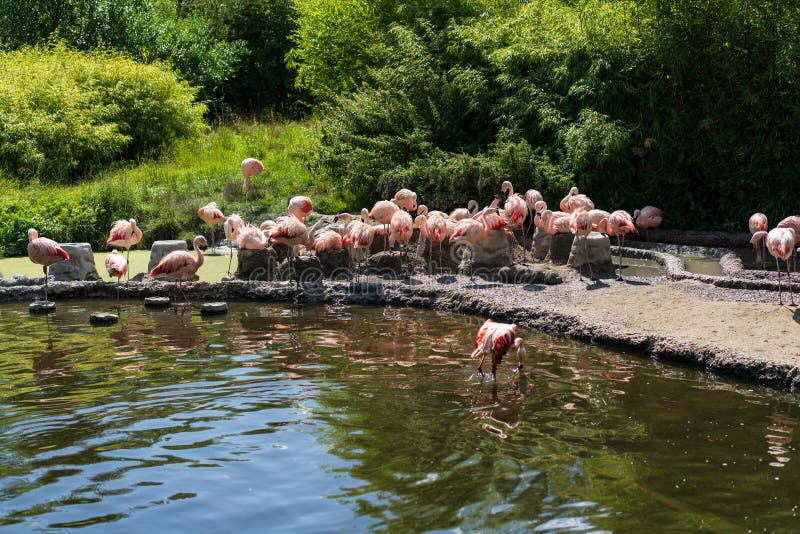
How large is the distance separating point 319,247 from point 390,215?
40.0 inches

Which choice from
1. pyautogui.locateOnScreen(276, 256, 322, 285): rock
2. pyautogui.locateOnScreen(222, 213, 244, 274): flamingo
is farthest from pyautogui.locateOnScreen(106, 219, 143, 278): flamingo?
pyautogui.locateOnScreen(276, 256, 322, 285): rock

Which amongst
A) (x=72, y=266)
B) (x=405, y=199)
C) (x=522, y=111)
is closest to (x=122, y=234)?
(x=72, y=266)

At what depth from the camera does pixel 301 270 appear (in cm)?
1087

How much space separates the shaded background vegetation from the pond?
24.0 feet

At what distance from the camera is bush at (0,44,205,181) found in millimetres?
17547

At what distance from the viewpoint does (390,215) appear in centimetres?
1107

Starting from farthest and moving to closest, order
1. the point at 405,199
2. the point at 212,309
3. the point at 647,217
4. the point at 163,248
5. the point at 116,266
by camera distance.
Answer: the point at 647,217, the point at 405,199, the point at 163,248, the point at 116,266, the point at 212,309

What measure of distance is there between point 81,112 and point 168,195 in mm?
3963

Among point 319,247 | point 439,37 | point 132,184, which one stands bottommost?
point 319,247

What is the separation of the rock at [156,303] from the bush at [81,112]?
8437 mm

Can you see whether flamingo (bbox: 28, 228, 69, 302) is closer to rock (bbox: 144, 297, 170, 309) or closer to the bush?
rock (bbox: 144, 297, 170, 309)

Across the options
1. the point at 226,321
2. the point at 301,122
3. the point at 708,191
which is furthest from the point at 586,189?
the point at 301,122

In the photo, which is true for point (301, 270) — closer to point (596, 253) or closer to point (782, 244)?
point (596, 253)

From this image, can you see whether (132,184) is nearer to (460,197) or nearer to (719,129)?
(460,197)
